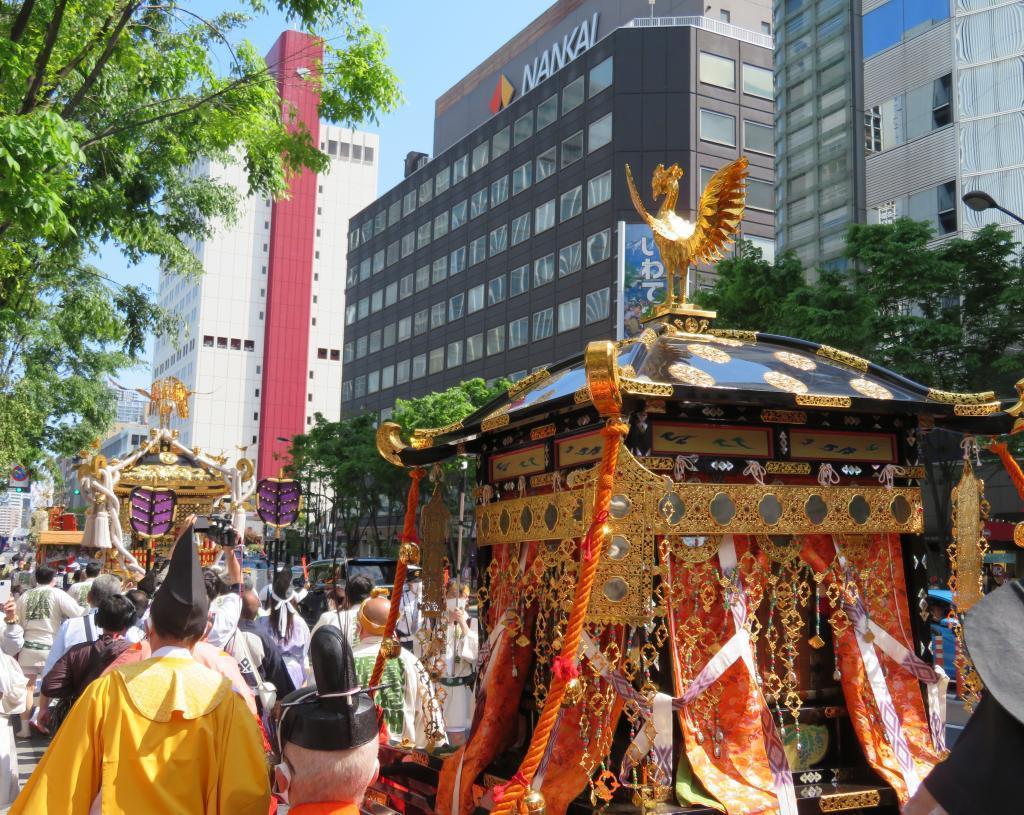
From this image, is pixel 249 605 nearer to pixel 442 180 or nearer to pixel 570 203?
pixel 570 203

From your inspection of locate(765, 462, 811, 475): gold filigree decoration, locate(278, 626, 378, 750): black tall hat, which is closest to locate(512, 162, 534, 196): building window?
locate(765, 462, 811, 475): gold filigree decoration

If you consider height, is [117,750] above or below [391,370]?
below

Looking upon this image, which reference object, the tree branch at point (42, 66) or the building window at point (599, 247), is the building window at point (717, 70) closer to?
the building window at point (599, 247)

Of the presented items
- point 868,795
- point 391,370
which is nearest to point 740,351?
point 868,795

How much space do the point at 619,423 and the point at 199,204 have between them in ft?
37.6

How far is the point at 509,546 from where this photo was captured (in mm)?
6918

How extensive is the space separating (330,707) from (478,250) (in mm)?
54021

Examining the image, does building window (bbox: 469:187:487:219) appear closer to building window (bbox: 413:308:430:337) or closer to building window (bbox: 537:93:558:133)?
building window (bbox: 537:93:558:133)

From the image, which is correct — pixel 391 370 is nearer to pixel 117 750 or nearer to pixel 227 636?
pixel 227 636

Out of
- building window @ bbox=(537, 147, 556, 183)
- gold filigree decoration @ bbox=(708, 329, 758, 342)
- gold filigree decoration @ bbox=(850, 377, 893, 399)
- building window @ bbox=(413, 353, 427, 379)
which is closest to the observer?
gold filigree decoration @ bbox=(850, 377, 893, 399)

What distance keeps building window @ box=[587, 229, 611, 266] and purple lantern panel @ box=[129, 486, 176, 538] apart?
3270 cm

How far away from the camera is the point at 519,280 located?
52.5m

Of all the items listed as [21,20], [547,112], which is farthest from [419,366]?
[21,20]

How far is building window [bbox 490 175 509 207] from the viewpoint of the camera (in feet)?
179
